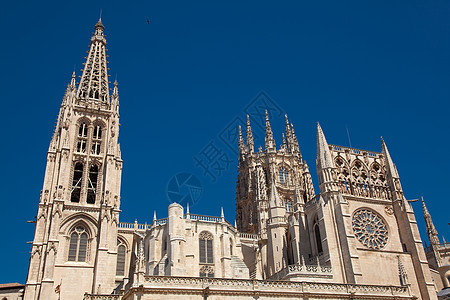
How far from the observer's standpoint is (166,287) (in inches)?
878

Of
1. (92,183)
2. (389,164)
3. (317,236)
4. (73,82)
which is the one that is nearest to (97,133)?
(92,183)

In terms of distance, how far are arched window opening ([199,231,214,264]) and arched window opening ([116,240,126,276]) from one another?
9.22m

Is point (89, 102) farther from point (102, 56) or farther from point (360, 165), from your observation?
point (360, 165)

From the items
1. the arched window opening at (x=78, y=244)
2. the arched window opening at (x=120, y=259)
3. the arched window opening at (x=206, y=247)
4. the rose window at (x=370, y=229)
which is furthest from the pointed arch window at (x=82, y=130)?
the rose window at (x=370, y=229)

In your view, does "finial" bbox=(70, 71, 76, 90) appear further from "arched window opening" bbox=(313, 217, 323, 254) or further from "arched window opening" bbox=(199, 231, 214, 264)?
"arched window opening" bbox=(313, 217, 323, 254)

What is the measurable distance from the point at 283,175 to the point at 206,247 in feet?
72.8

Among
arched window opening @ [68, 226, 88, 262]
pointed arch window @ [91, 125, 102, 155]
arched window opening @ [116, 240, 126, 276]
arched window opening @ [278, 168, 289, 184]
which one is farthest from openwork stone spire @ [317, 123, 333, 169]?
pointed arch window @ [91, 125, 102, 155]

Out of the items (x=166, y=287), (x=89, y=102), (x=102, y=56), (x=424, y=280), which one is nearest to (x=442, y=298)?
(x=424, y=280)

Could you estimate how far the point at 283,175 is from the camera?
2395 inches

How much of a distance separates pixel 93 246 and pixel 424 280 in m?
30.6

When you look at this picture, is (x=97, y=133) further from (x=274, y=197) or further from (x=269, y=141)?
(x=269, y=141)

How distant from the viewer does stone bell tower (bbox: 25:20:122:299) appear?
131ft

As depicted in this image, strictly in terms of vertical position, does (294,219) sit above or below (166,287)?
above

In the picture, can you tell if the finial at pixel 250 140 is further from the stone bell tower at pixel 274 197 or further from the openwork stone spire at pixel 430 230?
the openwork stone spire at pixel 430 230
